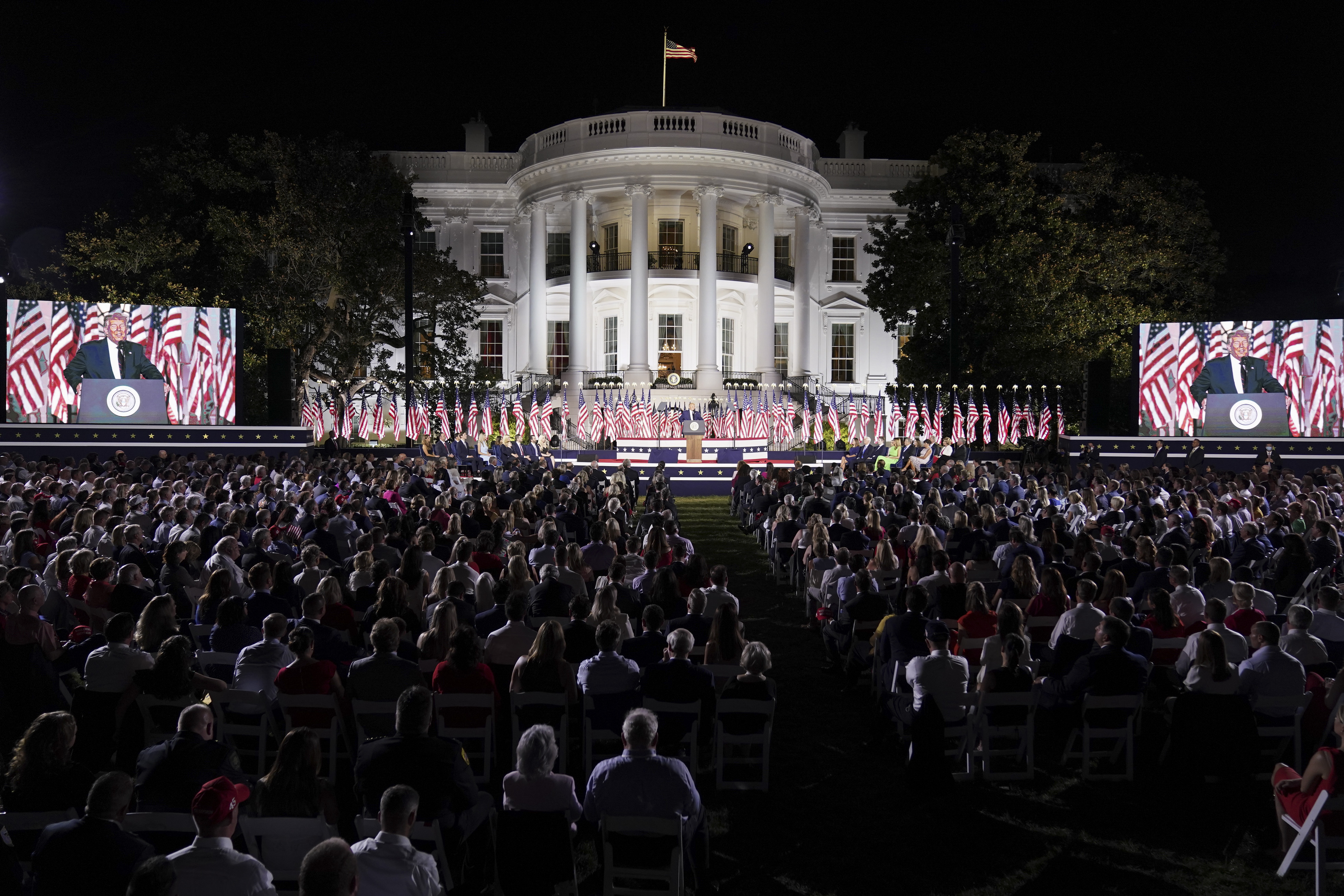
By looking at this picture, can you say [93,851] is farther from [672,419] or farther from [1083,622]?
[672,419]

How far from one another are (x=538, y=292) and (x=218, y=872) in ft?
121

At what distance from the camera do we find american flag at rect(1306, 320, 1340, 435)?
2644cm

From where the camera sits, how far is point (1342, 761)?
4738 millimetres

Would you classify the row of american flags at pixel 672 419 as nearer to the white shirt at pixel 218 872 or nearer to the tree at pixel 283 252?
the tree at pixel 283 252

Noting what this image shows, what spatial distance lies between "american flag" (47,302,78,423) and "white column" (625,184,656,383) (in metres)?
18.0

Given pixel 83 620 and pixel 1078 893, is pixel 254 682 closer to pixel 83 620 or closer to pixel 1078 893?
pixel 83 620

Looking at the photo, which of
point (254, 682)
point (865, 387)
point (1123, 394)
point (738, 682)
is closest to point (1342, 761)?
point (738, 682)

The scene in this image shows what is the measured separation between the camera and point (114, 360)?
2691 cm

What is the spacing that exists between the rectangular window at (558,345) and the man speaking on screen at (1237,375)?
1019 inches

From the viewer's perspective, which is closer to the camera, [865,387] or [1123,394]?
[1123,394]

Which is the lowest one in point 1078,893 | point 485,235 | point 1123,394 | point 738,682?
point 1078,893

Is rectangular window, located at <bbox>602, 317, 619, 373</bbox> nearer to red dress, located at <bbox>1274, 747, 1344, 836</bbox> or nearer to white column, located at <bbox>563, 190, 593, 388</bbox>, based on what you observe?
white column, located at <bbox>563, 190, 593, 388</bbox>

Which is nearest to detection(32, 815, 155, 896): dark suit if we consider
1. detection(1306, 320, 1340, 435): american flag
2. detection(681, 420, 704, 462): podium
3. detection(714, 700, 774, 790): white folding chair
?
detection(714, 700, 774, 790): white folding chair

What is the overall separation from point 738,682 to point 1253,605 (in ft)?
17.8
